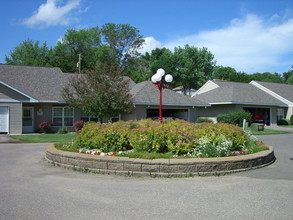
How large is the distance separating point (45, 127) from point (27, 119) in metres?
2.04

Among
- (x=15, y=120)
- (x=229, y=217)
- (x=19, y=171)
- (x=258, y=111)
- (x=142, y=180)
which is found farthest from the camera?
(x=258, y=111)

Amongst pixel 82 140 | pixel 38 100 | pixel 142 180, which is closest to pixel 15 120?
pixel 38 100

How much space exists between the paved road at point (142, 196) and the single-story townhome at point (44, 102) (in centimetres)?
1397

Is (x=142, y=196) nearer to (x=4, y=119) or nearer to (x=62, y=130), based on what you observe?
(x=62, y=130)

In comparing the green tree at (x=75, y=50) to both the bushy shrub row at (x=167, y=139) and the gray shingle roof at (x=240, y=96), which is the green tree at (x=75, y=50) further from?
the bushy shrub row at (x=167, y=139)

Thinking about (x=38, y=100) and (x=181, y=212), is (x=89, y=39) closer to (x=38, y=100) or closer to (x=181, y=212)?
(x=38, y=100)

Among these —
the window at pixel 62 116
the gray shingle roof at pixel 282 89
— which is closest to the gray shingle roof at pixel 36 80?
the window at pixel 62 116

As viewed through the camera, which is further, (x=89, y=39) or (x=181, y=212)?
(x=89, y=39)

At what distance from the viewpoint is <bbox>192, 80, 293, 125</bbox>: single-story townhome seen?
3031cm

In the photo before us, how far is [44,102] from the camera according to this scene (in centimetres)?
2245

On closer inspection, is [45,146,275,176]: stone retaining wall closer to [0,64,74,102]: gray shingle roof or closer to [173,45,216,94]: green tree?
[0,64,74,102]: gray shingle roof

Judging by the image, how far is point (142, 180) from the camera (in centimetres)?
734

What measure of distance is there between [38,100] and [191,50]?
37.4 metres

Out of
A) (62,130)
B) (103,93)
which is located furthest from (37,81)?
(103,93)
